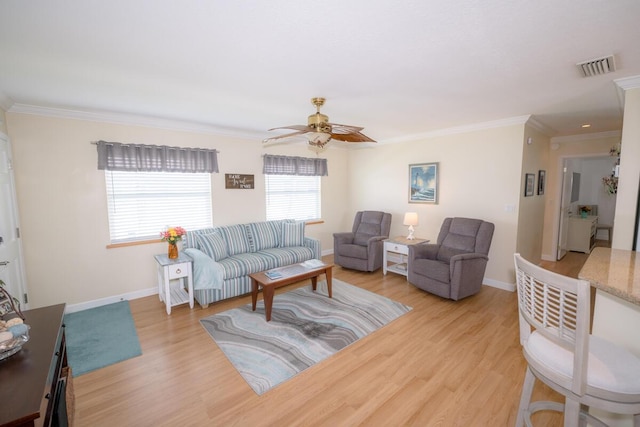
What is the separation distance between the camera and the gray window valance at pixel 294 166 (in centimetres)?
488

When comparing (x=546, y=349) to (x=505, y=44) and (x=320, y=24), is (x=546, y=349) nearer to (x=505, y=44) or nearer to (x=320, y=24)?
(x=505, y=44)

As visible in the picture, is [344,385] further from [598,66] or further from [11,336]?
[598,66]

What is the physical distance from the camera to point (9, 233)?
2.76 m

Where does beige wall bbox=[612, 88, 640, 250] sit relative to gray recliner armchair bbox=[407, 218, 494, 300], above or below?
above

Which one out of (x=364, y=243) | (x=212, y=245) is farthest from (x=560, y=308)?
(x=364, y=243)

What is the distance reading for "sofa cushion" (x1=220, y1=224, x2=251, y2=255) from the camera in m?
4.13

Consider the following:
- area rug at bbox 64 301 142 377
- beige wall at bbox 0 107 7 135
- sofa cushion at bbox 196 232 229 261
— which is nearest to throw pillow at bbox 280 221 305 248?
sofa cushion at bbox 196 232 229 261

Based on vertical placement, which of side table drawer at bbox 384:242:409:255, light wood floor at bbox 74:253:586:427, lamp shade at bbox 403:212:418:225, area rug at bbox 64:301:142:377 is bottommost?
light wood floor at bbox 74:253:586:427

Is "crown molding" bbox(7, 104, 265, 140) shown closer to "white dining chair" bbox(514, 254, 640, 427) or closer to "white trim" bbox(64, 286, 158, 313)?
"white trim" bbox(64, 286, 158, 313)

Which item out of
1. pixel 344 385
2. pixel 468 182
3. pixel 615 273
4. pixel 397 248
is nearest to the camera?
pixel 615 273

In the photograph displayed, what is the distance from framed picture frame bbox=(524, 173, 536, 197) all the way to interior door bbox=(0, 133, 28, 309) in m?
6.14

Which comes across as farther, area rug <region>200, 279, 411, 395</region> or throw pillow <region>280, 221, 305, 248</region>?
throw pillow <region>280, 221, 305, 248</region>

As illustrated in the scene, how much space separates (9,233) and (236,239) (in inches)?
92.6

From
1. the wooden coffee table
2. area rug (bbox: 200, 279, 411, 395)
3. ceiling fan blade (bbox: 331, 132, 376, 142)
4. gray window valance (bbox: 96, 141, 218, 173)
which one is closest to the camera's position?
area rug (bbox: 200, 279, 411, 395)
